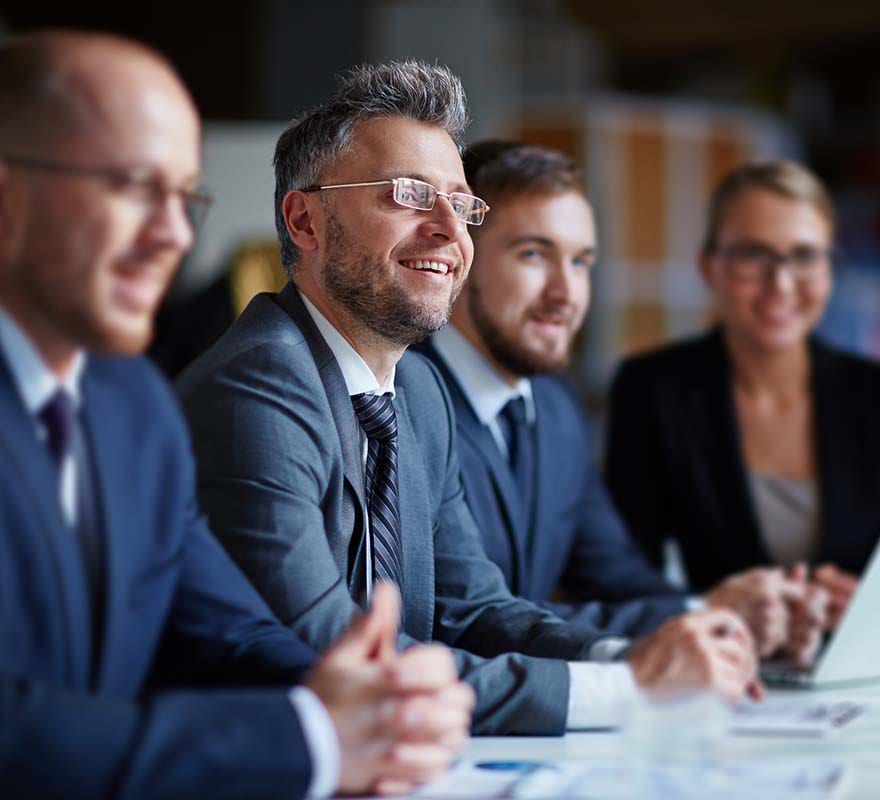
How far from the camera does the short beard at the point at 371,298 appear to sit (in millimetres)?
1265

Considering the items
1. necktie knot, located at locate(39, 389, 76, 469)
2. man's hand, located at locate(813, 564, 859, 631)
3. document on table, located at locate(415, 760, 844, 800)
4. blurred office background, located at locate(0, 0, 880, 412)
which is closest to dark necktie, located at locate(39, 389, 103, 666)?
necktie knot, located at locate(39, 389, 76, 469)

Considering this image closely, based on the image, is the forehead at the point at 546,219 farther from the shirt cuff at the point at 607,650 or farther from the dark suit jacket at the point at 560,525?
the shirt cuff at the point at 607,650

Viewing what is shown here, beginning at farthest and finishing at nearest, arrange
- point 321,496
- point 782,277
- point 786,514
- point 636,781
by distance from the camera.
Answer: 1. point 782,277
2. point 786,514
3. point 321,496
4. point 636,781

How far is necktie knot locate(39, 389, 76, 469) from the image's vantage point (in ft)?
3.00

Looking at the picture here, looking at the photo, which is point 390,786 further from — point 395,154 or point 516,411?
point 516,411

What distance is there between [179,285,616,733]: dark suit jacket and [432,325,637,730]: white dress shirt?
0.08ft

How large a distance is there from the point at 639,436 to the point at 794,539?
33 centimetres

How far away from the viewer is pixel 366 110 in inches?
49.9

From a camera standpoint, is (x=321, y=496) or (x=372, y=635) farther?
(x=321, y=496)

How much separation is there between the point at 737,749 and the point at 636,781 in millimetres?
188

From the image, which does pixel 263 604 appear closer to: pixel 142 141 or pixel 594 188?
pixel 142 141

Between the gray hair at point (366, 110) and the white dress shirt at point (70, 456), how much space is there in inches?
16.6

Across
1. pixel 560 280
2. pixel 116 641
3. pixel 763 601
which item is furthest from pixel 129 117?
pixel 763 601

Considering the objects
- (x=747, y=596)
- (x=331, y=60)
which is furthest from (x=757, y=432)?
(x=331, y=60)
